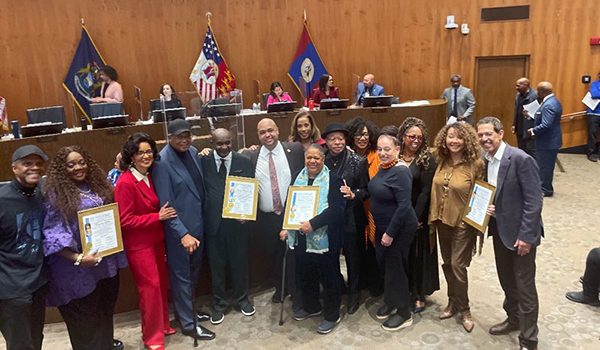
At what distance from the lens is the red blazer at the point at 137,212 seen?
3.11 metres

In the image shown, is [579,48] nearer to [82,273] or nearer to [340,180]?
[340,180]

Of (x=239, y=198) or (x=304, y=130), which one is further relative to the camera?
(x=304, y=130)

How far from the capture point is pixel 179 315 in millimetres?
3613

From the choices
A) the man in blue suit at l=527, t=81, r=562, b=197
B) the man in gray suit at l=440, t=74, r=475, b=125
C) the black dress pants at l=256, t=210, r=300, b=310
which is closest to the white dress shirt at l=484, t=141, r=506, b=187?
the black dress pants at l=256, t=210, r=300, b=310

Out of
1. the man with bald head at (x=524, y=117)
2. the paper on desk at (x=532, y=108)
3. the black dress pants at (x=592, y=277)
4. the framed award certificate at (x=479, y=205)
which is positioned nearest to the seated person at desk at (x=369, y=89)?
the man with bald head at (x=524, y=117)

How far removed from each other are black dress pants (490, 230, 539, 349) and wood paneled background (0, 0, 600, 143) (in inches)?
262

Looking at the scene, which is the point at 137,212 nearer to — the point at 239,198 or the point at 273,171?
the point at 239,198

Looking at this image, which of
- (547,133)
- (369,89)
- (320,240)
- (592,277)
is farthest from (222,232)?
(369,89)

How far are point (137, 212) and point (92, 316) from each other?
0.74 m

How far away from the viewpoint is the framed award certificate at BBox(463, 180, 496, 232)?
10.1 ft

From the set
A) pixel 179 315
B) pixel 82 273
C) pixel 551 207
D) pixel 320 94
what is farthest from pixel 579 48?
pixel 82 273

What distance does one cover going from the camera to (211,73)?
29.0 ft

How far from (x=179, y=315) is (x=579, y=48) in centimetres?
907

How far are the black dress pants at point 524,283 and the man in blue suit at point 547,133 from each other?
393cm
